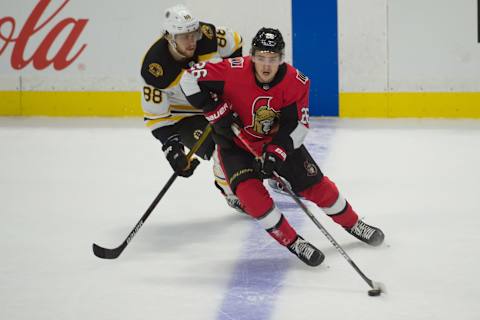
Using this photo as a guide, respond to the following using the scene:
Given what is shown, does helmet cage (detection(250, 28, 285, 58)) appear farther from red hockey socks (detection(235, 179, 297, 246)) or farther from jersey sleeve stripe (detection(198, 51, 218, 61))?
jersey sleeve stripe (detection(198, 51, 218, 61))

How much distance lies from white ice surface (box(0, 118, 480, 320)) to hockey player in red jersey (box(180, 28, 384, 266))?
17 cm

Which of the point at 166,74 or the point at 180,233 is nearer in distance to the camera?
the point at 180,233

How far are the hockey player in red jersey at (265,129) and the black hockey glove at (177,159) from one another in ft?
0.59

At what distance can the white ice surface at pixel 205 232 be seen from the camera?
2939mm

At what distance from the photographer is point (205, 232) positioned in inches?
150

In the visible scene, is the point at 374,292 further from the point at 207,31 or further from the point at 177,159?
the point at 207,31

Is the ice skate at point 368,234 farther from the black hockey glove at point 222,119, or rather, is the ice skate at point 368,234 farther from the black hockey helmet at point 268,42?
the black hockey helmet at point 268,42

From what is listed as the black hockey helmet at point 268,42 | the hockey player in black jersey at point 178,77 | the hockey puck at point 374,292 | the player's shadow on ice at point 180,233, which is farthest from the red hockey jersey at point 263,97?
the hockey puck at point 374,292

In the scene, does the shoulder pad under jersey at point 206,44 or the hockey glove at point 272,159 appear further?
the shoulder pad under jersey at point 206,44

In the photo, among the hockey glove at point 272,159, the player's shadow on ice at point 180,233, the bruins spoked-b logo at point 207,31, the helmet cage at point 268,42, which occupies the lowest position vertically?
the player's shadow on ice at point 180,233

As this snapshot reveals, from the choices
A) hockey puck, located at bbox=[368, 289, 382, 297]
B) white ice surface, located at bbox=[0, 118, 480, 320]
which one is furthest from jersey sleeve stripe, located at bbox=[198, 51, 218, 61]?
hockey puck, located at bbox=[368, 289, 382, 297]

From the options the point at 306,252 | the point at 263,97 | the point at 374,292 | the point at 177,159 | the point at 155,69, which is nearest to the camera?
the point at 374,292

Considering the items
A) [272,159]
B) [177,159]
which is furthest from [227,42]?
[272,159]

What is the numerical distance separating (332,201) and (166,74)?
98 centimetres
